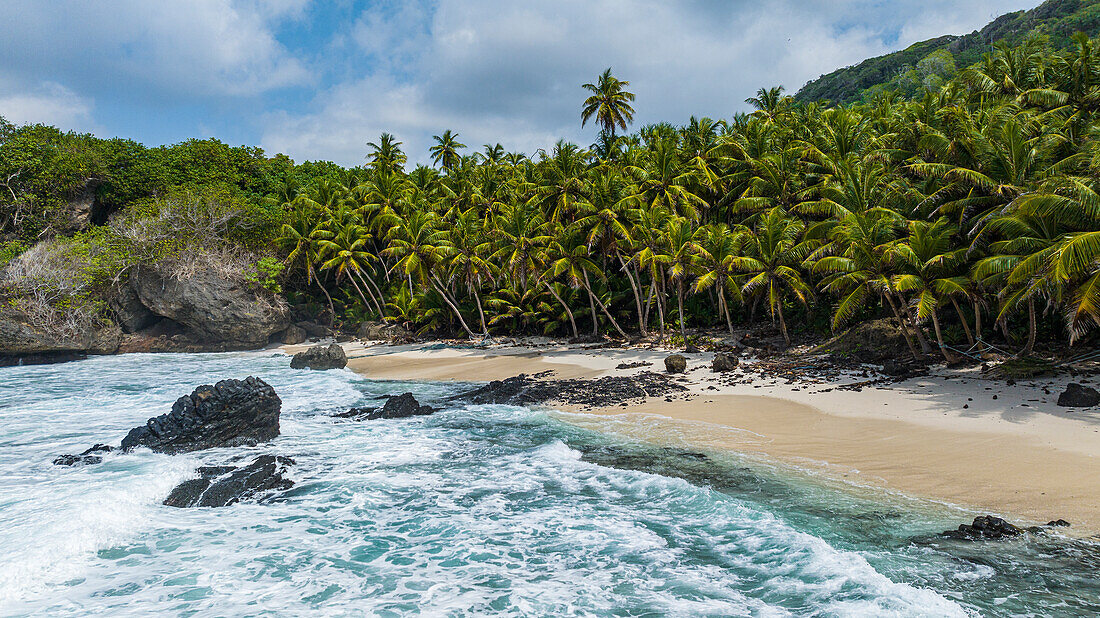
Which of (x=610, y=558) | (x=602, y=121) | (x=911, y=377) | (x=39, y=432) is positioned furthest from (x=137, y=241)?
(x=911, y=377)

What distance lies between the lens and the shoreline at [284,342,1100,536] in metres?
7.95

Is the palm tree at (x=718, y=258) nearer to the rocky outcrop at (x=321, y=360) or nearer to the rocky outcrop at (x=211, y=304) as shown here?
the rocky outcrop at (x=321, y=360)

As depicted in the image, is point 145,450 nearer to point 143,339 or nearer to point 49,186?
point 143,339

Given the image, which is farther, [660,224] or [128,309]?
[128,309]

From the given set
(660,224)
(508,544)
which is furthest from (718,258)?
(508,544)

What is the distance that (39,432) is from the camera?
14.2m

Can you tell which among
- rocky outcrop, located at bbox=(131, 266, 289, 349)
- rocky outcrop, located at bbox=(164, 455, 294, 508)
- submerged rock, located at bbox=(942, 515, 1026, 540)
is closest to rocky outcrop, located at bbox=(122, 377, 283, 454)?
rocky outcrop, located at bbox=(164, 455, 294, 508)

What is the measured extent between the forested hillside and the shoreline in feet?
8.33

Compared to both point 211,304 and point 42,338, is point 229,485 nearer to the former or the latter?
point 42,338

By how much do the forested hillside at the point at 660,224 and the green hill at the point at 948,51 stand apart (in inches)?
1607

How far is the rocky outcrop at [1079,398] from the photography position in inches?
436

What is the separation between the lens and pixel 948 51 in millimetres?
78438

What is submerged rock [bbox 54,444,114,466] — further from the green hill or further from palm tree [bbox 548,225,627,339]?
the green hill

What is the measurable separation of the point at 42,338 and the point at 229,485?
3100 cm
